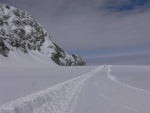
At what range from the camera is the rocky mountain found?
467 feet

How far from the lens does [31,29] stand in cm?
15938

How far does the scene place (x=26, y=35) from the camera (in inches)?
6097

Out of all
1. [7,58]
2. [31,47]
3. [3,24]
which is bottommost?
[7,58]

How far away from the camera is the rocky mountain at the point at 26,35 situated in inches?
5605

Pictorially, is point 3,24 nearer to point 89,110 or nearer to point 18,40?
point 18,40

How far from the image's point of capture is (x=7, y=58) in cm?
11431

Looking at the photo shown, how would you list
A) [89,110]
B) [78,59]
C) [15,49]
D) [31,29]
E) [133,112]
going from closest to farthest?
[133,112] < [89,110] < [15,49] < [31,29] < [78,59]

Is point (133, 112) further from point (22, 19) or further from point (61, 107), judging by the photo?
point (22, 19)

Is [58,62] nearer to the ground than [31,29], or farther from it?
nearer to the ground

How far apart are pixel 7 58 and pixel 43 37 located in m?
51.0

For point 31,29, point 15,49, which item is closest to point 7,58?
point 15,49

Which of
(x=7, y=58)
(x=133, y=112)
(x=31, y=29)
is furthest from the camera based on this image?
(x=31, y=29)

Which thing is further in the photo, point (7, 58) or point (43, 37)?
point (43, 37)

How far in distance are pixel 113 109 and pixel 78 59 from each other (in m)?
171
